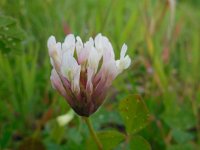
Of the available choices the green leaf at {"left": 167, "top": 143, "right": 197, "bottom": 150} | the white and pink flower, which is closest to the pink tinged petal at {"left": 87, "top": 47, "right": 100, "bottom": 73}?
the white and pink flower

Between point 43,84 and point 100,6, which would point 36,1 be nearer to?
point 100,6

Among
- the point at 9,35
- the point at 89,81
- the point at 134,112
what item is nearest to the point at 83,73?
the point at 89,81

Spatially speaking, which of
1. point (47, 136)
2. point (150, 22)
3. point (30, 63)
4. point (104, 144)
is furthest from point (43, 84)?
point (104, 144)

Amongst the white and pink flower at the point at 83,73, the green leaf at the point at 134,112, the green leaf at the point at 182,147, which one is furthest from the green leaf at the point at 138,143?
the green leaf at the point at 182,147

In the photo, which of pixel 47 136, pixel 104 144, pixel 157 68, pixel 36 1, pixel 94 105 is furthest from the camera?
pixel 36 1

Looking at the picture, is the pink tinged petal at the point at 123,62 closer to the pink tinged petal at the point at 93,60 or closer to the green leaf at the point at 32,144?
the pink tinged petal at the point at 93,60

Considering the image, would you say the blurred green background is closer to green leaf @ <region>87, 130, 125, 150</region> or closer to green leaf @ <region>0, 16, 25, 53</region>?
green leaf @ <region>0, 16, 25, 53</region>
